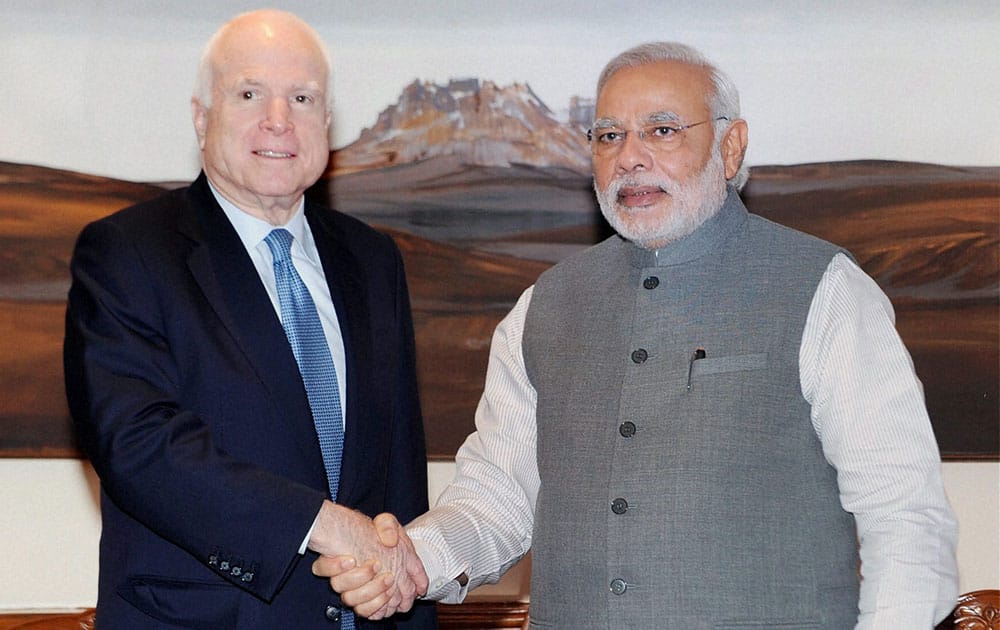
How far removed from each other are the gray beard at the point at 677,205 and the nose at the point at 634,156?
0.8 inches

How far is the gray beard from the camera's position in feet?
7.33

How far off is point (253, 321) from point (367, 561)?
470 mm

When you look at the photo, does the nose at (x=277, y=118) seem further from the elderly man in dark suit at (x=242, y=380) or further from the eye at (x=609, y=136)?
the eye at (x=609, y=136)

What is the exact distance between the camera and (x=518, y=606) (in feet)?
11.6

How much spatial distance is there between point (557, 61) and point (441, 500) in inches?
59.1

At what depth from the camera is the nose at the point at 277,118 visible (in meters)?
2.26

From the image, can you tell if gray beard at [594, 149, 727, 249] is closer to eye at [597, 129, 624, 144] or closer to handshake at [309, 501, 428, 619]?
eye at [597, 129, 624, 144]

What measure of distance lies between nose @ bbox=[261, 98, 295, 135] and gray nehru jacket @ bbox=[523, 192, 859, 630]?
68 cm

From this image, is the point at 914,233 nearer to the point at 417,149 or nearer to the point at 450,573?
the point at 417,149

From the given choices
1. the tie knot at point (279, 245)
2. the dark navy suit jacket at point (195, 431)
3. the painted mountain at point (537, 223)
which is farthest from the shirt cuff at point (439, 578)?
the painted mountain at point (537, 223)

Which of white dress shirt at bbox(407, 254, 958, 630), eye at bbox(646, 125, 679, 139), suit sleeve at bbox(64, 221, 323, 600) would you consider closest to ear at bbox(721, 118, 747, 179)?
eye at bbox(646, 125, 679, 139)

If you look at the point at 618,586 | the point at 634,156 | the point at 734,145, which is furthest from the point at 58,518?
the point at 734,145

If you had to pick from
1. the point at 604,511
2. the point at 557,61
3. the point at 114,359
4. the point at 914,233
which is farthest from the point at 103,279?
the point at 914,233

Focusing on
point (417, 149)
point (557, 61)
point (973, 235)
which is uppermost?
point (557, 61)
